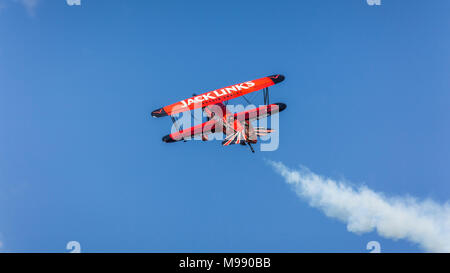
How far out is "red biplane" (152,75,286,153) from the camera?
45250mm

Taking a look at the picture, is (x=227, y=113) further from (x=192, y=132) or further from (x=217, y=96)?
(x=192, y=132)

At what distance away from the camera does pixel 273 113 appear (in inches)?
1991

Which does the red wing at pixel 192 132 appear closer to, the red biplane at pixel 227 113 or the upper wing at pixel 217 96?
the red biplane at pixel 227 113

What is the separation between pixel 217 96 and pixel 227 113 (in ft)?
10.5

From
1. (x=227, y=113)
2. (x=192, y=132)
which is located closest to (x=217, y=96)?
(x=227, y=113)

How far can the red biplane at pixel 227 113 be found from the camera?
4525cm

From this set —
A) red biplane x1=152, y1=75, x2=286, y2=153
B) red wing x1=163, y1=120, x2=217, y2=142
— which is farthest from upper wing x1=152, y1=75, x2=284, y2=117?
red wing x1=163, y1=120, x2=217, y2=142

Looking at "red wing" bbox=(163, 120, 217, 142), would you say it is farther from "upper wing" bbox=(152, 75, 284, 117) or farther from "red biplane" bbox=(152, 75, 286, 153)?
"upper wing" bbox=(152, 75, 284, 117)
